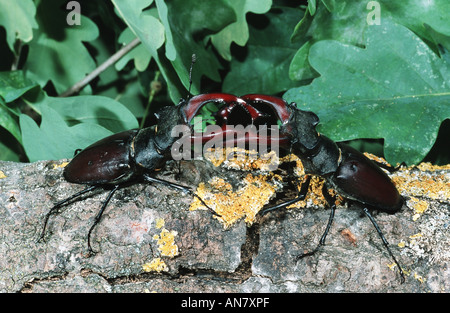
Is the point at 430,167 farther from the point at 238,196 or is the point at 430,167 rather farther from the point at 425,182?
the point at 238,196

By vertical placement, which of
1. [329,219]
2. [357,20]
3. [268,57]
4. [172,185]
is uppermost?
[357,20]

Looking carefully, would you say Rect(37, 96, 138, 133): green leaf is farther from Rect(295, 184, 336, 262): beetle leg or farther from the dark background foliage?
Rect(295, 184, 336, 262): beetle leg

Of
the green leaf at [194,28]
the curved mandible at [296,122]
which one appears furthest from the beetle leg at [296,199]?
the green leaf at [194,28]

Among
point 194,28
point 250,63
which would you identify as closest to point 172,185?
point 194,28

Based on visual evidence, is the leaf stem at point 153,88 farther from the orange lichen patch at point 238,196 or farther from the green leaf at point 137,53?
the orange lichen patch at point 238,196

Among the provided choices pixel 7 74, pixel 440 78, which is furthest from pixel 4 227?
pixel 440 78

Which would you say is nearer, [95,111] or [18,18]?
[18,18]
